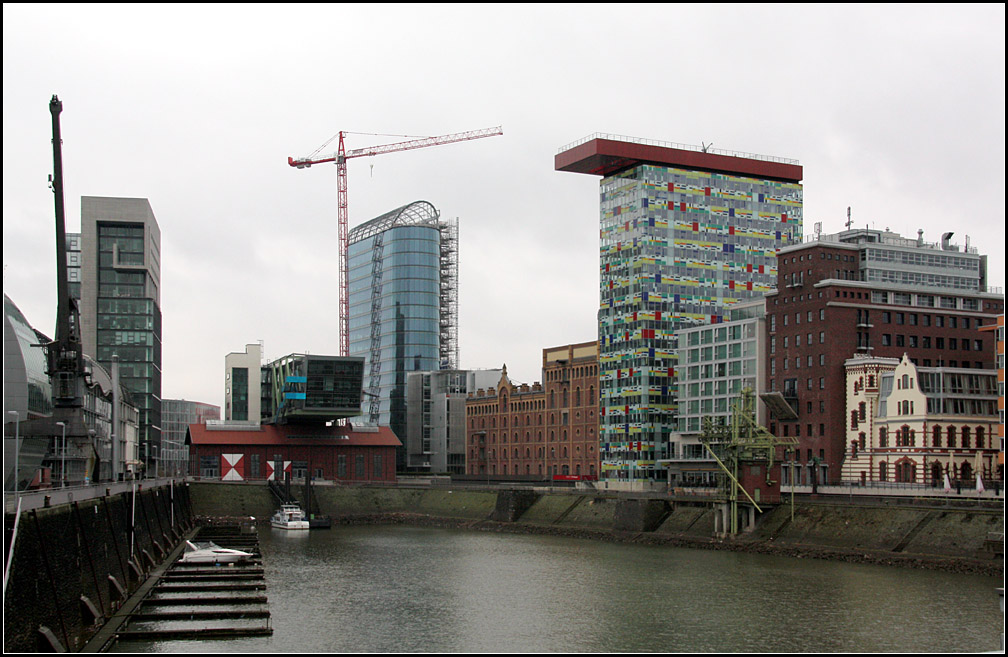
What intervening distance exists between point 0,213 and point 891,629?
47.4 m

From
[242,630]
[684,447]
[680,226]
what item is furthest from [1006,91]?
[680,226]

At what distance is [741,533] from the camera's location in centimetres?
10294

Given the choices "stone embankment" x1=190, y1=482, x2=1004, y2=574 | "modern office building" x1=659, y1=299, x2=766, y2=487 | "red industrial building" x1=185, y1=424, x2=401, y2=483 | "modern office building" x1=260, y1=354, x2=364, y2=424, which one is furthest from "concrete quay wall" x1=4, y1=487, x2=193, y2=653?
"red industrial building" x1=185, y1=424, x2=401, y2=483

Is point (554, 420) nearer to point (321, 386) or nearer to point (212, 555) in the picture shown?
point (321, 386)

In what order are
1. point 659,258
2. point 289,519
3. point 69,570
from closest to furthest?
point 69,570
point 289,519
point 659,258

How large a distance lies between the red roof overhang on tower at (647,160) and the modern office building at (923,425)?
60.7 meters

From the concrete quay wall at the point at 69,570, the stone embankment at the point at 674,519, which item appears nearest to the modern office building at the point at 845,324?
the stone embankment at the point at 674,519

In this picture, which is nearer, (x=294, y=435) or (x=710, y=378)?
(x=710, y=378)

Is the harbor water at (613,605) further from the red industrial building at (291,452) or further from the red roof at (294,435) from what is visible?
the red roof at (294,435)

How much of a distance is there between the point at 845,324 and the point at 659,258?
163 ft

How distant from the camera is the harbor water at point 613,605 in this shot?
54656mm

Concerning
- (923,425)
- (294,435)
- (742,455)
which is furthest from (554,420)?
(923,425)

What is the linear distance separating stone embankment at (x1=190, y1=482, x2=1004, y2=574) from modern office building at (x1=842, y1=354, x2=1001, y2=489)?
576 inches

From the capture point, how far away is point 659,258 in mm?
165875
